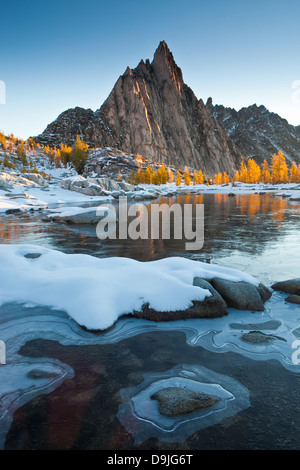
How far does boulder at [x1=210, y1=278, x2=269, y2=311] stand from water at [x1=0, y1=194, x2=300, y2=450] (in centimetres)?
26

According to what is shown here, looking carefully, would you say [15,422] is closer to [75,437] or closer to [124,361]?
[75,437]

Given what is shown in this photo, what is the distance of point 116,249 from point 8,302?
22.5 feet

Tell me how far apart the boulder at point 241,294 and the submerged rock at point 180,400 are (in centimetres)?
285

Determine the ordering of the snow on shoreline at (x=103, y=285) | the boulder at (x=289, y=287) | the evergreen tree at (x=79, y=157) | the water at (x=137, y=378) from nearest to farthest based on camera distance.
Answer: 1. the water at (x=137, y=378)
2. the snow on shoreline at (x=103, y=285)
3. the boulder at (x=289, y=287)
4. the evergreen tree at (x=79, y=157)

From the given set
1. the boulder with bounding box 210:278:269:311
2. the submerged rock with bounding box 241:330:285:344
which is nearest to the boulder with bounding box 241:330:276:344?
the submerged rock with bounding box 241:330:285:344

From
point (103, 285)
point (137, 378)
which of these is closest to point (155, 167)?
point (103, 285)

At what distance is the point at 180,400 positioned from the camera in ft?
9.66

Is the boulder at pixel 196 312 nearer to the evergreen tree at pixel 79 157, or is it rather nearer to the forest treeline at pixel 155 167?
the forest treeline at pixel 155 167

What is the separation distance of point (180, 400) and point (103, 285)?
119 inches

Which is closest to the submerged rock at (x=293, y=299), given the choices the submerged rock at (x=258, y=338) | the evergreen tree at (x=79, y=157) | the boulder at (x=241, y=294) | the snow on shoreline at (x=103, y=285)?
the boulder at (x=241, y=294)

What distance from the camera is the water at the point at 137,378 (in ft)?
8.33

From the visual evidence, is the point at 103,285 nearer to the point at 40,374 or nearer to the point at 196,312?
the point at 196,312

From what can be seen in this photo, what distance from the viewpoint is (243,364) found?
12.3ft
